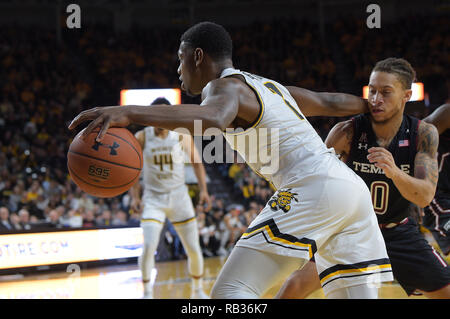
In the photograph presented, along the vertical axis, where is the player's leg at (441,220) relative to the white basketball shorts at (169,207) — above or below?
above

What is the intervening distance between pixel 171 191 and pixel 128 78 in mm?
11170

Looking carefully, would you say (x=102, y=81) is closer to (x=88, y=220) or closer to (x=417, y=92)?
(x=88, y=220)

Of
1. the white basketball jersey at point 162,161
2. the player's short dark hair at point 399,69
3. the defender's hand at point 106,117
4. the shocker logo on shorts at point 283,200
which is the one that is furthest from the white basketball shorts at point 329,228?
the white basketball jersey at point 162,161

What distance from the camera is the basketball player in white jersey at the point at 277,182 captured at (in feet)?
7.24

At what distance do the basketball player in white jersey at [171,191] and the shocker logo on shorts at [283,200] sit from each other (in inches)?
138

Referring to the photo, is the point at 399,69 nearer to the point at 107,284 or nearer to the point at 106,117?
the point at 106,117

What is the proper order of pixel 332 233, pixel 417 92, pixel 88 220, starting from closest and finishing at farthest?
pixel 332 233 < pixel 88 220 < pixel 417 92

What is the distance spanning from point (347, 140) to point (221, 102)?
1.38 metres

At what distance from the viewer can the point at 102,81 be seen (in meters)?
16.7

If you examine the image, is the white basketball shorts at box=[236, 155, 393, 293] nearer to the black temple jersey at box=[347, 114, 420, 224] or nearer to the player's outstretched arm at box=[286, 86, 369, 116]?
the player's outstretched arm at box=[286, 86, 369, 116]

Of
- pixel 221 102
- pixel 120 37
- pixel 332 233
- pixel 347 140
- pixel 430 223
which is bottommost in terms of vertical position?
pixel 430 223

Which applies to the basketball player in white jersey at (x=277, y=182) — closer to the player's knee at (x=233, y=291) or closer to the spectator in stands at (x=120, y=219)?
the player's knee at (x=233, y=291)

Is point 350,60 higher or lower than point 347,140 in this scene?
higher
